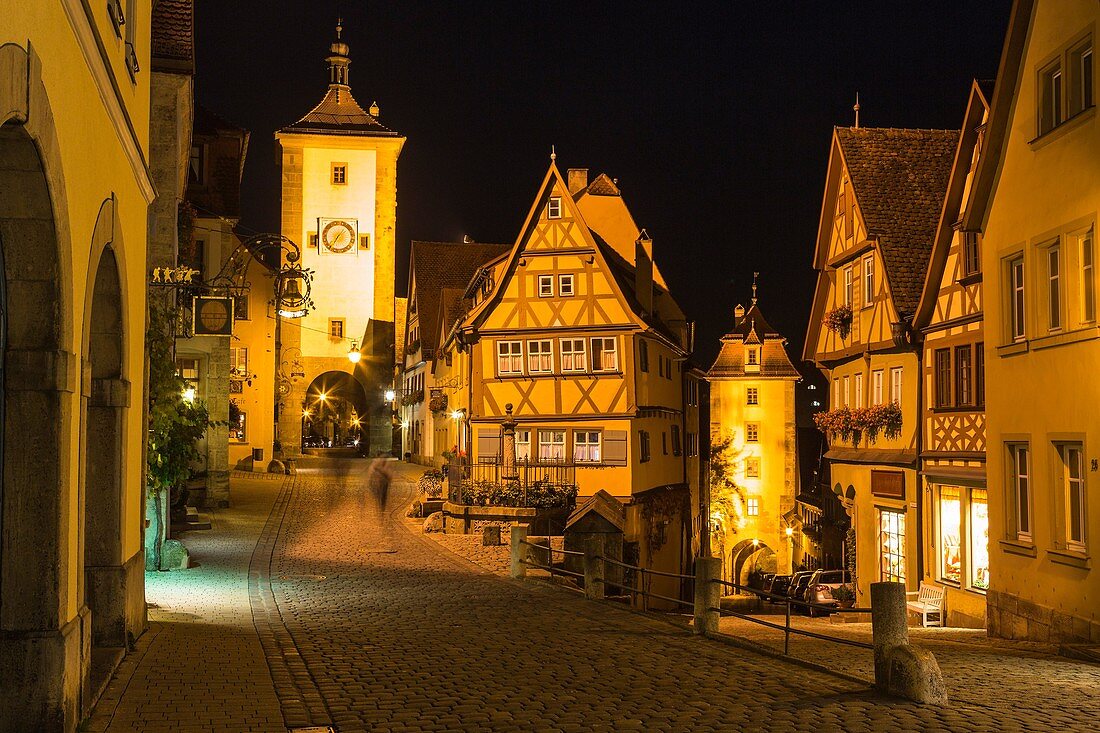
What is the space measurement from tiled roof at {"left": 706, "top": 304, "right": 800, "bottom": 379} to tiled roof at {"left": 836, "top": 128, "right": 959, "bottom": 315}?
2985cm

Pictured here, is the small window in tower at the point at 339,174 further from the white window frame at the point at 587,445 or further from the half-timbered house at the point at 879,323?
the half-timbered house at the point at 879,323

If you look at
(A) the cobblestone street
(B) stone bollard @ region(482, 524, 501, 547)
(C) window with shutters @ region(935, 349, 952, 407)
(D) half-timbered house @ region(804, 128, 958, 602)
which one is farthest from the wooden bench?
(B) stone bollard @ region(482, 524, 501, 547)

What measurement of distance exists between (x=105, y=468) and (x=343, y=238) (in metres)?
52.4

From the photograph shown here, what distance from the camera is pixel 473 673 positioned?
1211 centimetres

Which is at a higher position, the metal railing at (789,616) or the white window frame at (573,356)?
the white window frame at (573,356)

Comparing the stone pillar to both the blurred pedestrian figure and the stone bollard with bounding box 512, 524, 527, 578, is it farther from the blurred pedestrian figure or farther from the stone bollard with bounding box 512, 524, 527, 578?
the blurred pedestrian figure

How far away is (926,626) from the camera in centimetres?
2239

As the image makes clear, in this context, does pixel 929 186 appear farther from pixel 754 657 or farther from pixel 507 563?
pixel 754 657

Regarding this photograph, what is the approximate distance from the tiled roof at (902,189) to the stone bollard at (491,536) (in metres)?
9.90

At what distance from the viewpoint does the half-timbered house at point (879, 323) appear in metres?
24.5

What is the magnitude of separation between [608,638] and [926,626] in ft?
32.6

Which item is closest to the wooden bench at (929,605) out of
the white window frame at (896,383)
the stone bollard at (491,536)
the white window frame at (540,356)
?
the white window frame at (896,383)

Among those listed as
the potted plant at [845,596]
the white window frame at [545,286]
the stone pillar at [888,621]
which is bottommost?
the potted plant at [845,596]

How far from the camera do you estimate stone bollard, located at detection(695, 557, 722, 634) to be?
15.1 metres
